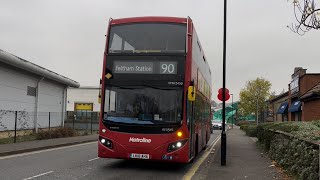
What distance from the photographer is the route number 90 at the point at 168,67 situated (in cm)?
1200

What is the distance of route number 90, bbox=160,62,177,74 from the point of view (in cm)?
1200

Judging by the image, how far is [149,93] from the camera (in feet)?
39.6

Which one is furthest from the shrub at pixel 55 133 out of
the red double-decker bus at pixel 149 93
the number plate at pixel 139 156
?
the number plate at pixel 139 156

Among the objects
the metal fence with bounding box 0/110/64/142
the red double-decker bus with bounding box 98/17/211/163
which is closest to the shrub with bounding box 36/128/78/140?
the metal fence with bounding box 0/110/64/142

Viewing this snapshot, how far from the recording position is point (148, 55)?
39.6 feet

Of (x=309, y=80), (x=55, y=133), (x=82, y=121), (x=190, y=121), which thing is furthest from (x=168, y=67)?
(x=82, y=121)

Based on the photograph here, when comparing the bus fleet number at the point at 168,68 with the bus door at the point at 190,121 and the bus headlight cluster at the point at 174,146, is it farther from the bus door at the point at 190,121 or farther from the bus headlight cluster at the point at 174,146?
the bus headlight cluster at the point at 174,146

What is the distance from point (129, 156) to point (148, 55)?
117 inches

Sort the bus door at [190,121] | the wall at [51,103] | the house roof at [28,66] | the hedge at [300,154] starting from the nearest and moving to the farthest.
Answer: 1. the hedge at [300,154]
2. the bus door at [190,121]
3. the house roof at [28,66]
4. the wall at [51,103]

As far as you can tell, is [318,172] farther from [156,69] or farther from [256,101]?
[256,101]

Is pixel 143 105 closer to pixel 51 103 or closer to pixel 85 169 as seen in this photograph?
pixel 85 169

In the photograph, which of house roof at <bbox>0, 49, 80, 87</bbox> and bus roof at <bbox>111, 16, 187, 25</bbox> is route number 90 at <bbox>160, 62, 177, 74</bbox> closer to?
bus roof at <bbox>111, 16, 187, 25</bbox>

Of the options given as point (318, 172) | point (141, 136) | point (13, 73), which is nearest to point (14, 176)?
point (141, 136)

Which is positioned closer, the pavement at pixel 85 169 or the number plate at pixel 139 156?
the pavement at pixel 85 169
